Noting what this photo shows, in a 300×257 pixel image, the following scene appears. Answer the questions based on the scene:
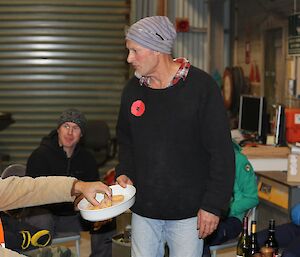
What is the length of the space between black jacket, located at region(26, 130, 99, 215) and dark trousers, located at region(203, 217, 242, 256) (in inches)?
42.6

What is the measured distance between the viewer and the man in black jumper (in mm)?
2789

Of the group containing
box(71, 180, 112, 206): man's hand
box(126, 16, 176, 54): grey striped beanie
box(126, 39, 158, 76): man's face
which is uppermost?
box(126, 16, 176, 54): grey striped beanie

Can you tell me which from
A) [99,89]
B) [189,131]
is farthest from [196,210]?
[99,89]

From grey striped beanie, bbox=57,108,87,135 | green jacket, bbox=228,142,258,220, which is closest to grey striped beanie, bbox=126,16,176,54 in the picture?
green jacket, bbox=228,142,258,220

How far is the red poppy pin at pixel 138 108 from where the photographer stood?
2889mm

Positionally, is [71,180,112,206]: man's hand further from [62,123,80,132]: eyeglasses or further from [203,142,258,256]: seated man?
[62,123,80,132]: eyeglasses

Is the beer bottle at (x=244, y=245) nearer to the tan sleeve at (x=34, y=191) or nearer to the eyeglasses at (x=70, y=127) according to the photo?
the eyeglasses at (x=70, y=127)

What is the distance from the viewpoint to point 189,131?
2805mm

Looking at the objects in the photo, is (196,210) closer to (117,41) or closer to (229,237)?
(229,237)

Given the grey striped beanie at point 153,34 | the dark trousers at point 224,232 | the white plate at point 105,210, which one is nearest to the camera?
the white plate at point 105,210

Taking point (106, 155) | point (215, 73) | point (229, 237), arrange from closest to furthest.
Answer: point (229, 237)
point (106, 155)
point (215, 73)

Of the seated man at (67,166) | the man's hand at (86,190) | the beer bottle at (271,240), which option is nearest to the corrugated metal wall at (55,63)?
the seated man at (67,166)

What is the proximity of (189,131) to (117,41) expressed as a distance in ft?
16.7

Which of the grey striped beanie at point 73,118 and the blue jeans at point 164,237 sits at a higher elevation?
the grey striped beanie at point 73,118
